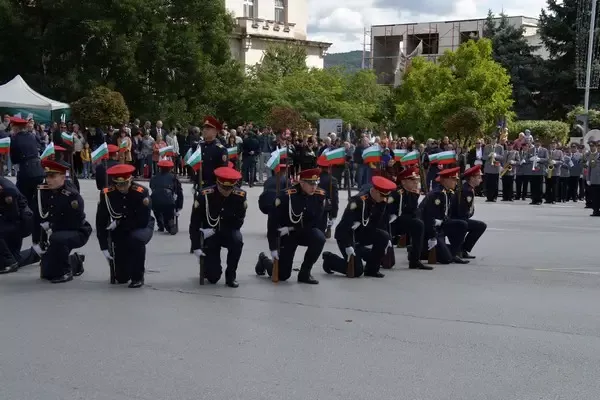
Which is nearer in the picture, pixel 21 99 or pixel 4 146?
pixel 4 146

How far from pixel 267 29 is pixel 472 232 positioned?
5133 centimetres

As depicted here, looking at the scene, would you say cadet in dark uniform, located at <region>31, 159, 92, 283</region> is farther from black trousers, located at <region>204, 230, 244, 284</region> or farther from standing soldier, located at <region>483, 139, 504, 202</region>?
standing soldier, located at <region>483, 139, 504, 202</region>

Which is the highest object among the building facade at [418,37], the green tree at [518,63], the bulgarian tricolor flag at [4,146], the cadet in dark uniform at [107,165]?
the building facade at [418,37]

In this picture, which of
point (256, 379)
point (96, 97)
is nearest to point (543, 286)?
point (256, 379)

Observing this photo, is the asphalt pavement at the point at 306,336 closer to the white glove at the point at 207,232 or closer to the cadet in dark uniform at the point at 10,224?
the cadet in dark uniform at the point at 10,224

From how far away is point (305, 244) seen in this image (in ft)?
35.9

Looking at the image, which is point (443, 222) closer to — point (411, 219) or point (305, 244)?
point (411, 219)

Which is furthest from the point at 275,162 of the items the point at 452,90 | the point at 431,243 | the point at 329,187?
the point at 452,90

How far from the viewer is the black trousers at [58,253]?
418 inches

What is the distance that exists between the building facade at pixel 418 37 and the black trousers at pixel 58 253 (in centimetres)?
7252

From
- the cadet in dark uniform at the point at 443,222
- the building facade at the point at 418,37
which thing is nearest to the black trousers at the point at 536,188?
the cadet in dark uniform at the point at 443,222

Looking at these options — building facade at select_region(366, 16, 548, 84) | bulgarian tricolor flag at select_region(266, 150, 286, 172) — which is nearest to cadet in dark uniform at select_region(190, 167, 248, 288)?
bulgarian tricolor flag at select_region(266, 150, 286, 172)

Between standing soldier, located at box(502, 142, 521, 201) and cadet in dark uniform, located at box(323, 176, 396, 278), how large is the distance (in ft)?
50.5

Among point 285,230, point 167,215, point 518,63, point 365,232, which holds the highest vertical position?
point 518,63
